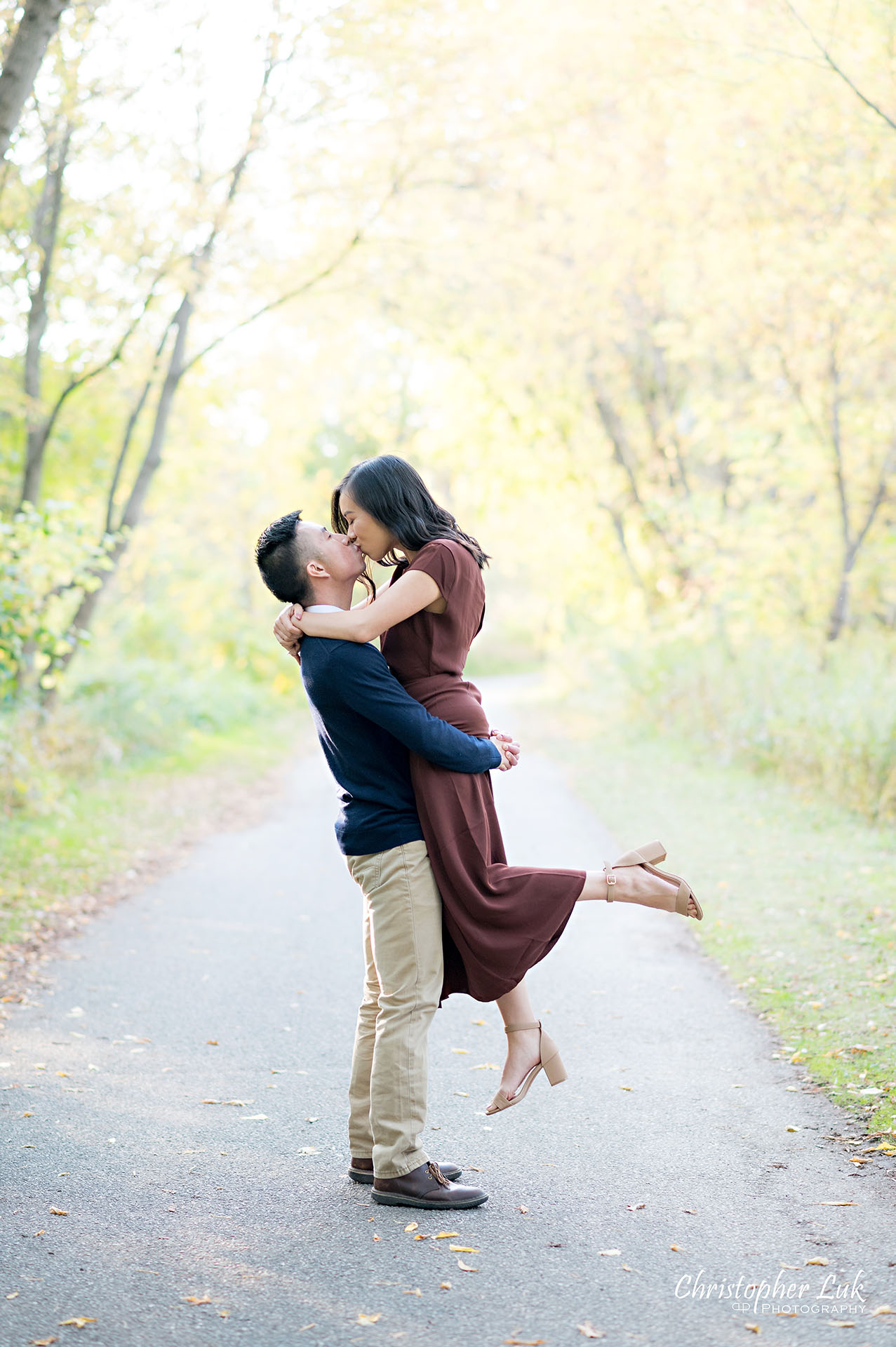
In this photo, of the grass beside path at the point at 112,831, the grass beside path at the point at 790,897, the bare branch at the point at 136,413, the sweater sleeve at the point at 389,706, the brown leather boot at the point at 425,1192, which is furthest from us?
the bare branch at the point at 136,413

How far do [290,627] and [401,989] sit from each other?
4.01 ft

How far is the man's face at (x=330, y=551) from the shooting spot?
3666 millimetres

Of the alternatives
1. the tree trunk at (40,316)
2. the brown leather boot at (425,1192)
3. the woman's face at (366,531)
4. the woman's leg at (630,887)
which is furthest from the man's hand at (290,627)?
the tree trunk at (40,316)

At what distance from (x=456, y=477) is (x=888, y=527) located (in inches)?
441

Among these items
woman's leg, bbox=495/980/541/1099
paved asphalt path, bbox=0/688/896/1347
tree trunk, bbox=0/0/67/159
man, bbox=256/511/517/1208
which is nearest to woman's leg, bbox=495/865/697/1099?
woman's leg, bbox=495/980/541/1099

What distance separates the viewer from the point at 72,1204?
11.7 feet

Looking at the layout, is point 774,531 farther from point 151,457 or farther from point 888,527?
point 151,457

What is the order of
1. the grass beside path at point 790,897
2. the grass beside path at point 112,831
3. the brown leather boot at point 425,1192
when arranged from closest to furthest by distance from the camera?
the brown leather boot at point 425,1192 < the grass beside path at point 790,897 < the grass beside path at point 112,831

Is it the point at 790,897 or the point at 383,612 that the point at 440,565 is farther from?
the point at 790,897

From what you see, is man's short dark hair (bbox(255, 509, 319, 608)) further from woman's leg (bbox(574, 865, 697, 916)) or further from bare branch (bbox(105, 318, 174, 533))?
bare branch (bbox(105, 318, 174, 533))

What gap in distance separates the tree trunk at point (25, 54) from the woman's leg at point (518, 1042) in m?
5.09

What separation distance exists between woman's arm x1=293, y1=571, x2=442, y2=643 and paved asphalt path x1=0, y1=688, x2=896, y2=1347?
1821mm

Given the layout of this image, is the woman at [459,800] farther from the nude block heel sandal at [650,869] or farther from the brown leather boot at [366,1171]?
the brown leather boot at [366,1171]

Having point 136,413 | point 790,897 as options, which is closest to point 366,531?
point 790,897
